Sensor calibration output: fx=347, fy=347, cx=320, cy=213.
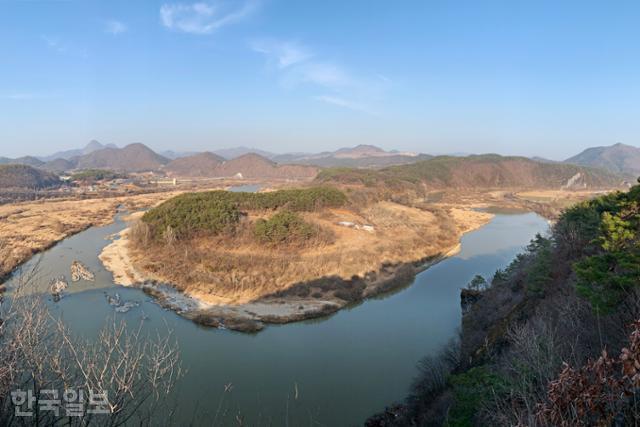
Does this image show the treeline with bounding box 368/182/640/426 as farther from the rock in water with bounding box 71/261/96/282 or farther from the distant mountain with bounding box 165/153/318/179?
the distant mountain with bounding box 165/153/318/179

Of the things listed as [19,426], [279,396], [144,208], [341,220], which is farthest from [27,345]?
[144,208]

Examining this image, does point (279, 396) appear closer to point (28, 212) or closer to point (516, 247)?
point (516, 247)

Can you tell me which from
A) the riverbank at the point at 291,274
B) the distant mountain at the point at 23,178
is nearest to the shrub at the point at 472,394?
the riverbank at the point at 291,274

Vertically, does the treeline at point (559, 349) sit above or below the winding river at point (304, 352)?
above

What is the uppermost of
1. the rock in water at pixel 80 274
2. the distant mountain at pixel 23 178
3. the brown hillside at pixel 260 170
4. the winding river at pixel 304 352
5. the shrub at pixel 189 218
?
the brown hillside at pixel 260 170

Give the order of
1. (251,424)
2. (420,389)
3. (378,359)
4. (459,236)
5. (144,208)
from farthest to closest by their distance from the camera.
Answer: (144,208) → (459,236) → (378,359) → (420,389) → (251,424)

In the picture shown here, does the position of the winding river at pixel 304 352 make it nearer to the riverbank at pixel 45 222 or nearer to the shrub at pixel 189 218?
the riverbank at pixel 45 222
